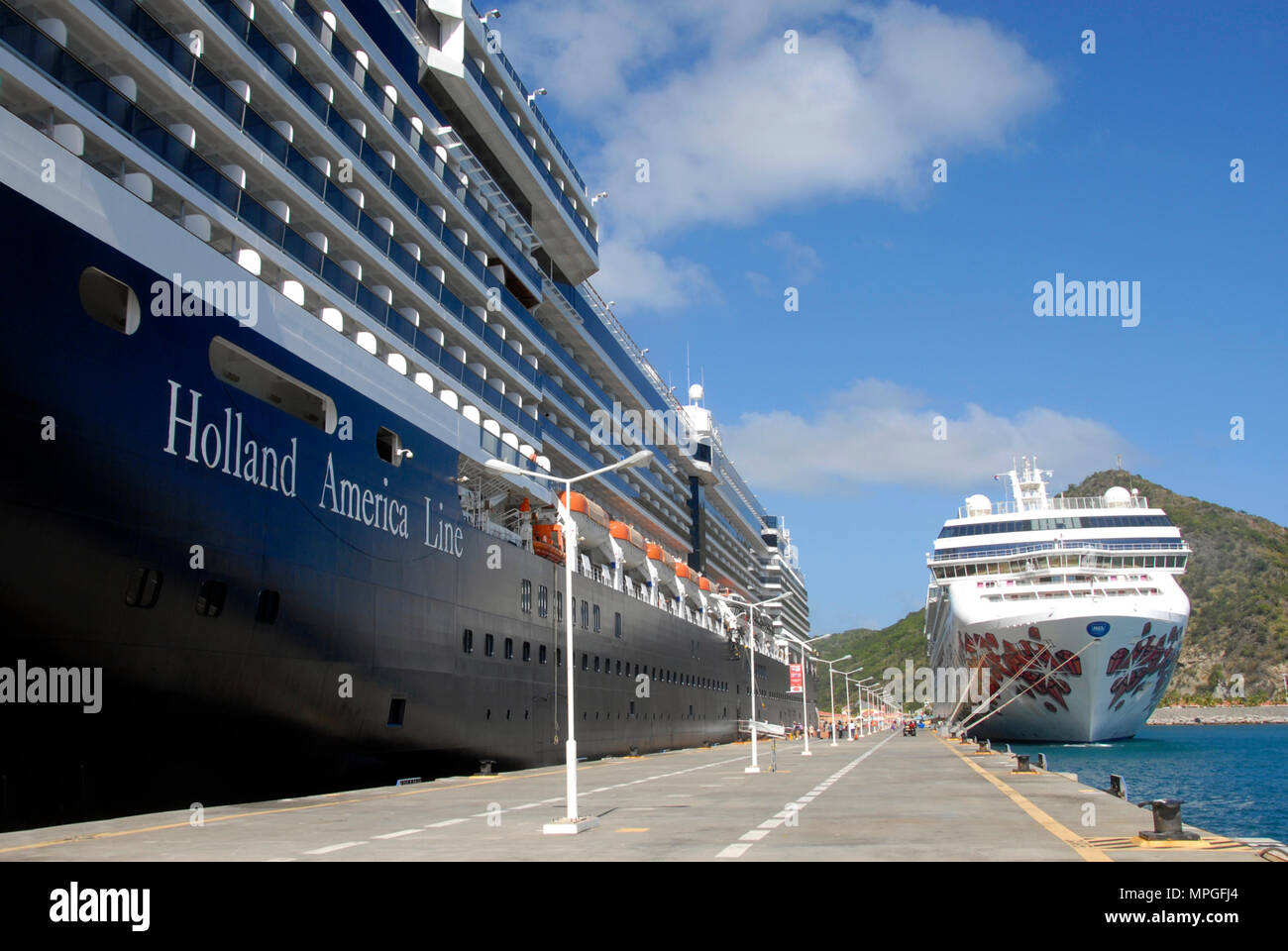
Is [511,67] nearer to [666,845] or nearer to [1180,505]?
[666,845]

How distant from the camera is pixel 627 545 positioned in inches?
1567

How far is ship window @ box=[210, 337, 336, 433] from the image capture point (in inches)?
622

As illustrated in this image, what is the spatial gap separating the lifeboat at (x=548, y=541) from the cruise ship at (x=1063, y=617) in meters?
26.8

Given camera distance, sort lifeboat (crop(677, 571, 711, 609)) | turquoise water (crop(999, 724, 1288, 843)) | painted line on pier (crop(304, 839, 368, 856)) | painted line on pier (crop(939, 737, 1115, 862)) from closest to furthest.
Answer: painted line on pier (crop(939, 737, 1115, 862)) < painted line on pier (crop(304, 839, 368, 856)) < turquoise water (crop(999, 724, 1288, 843)) < lifeboat (crop(677, 571, 711, 609))

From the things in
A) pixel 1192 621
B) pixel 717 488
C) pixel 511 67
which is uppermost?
pixel 511 67

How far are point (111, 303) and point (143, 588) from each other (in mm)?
3871

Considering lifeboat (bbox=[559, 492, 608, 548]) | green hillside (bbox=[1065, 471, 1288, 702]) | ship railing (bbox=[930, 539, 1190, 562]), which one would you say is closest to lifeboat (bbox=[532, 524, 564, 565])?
lifeboat (bbox=[559, 492, 608, 548])

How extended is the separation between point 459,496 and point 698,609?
31901mm

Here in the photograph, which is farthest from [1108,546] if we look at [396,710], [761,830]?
[761,830]

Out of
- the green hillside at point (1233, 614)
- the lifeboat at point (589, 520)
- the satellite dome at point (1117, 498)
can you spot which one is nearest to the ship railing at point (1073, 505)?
the satellite dome at point (1117, 498)

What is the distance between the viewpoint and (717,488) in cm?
7300

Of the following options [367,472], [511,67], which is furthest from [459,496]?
[511,67]

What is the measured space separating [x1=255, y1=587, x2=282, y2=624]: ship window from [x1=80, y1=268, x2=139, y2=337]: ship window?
4399mm

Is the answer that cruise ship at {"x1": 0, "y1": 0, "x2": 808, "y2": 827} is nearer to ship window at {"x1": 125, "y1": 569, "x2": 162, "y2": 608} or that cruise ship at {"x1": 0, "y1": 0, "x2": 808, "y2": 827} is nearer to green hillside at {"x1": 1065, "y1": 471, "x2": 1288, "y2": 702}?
ship window at {"x1": 125, "y1": 569, "x2": 162, "y2": 608}
